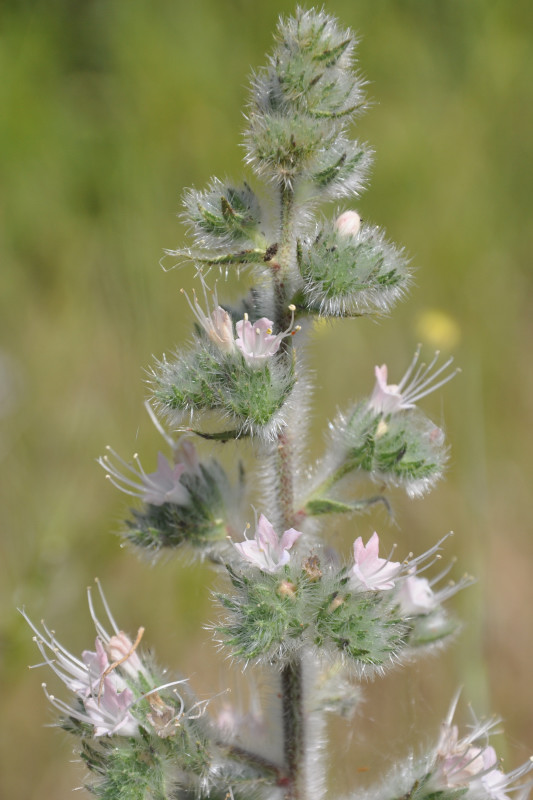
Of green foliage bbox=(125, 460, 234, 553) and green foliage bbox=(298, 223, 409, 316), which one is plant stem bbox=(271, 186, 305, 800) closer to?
green foliage bbox=(125, 460, 234, 553)

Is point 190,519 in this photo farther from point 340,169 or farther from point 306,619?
point 340,169

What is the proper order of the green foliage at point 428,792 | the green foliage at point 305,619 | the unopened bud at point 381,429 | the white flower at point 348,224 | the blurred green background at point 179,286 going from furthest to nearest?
the blurred green background at point 179,286 < the unopened bud at point 381,429 < the green foliage at point 428,792 < the white flower at point 348,224 < the green foliage at point 305,619

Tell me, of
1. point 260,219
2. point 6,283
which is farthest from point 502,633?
point 6,283

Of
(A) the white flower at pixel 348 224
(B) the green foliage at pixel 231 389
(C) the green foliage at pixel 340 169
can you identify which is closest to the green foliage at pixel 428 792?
(B) the green foliage at pixel 231 389

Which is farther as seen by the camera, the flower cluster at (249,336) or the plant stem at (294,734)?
the plant stem at (294,734)

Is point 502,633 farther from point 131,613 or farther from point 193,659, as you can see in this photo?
point 131,613

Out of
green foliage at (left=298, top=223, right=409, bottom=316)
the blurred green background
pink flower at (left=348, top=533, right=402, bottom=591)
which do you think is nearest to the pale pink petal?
pink flower at (left=348, top=533, right=402, bottom=591)

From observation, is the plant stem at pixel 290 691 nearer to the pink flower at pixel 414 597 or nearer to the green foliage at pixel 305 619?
the green foliage at pixel 305 619
